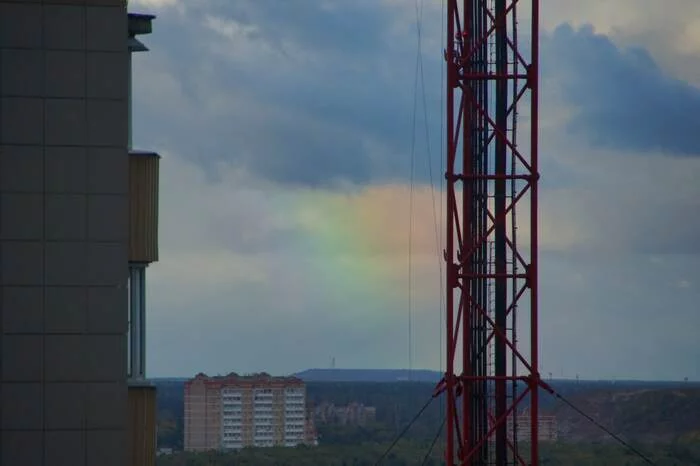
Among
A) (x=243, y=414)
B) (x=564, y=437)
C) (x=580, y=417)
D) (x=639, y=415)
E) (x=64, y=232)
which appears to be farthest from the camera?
(x=243, y=414)

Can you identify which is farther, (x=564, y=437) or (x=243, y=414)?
(x=243, y=414)

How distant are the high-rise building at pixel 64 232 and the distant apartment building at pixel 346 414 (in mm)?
120956

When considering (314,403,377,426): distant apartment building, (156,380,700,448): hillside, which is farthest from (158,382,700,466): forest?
(314,403,377,426): distant apartment building

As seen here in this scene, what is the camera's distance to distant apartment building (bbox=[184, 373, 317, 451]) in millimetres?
134750

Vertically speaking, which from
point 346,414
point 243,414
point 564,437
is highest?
point 243,414

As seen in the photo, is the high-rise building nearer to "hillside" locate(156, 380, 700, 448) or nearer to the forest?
the forest

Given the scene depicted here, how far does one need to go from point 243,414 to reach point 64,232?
375 ft

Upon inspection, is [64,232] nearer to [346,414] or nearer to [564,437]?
[564,437]

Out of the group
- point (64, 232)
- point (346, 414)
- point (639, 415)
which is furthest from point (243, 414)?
point (64, 232)

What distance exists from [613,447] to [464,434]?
8123 cm

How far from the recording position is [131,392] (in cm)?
2478

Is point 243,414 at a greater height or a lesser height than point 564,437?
greater

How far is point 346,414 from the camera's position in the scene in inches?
5906

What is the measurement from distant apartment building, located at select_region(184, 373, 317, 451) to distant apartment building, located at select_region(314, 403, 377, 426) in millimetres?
2207
